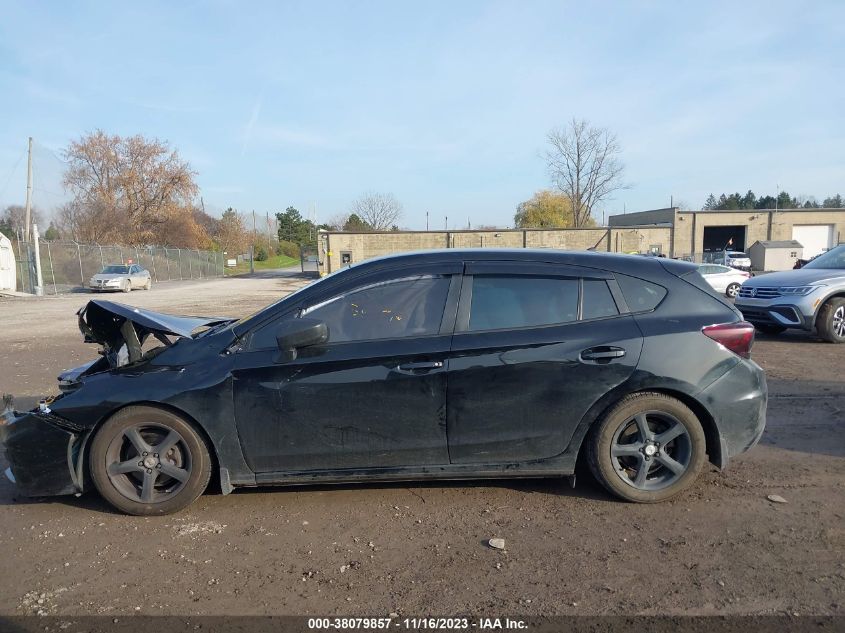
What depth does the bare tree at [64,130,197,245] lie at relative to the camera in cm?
5406

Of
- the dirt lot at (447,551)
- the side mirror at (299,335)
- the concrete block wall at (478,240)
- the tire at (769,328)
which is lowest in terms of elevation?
the dirt lot at (447,551)

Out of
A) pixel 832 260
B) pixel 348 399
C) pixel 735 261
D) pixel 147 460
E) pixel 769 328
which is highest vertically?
pixel 832 260

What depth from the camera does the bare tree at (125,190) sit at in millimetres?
54062

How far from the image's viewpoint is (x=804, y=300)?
380 inches

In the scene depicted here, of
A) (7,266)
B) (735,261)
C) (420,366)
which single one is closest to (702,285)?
(420,366)

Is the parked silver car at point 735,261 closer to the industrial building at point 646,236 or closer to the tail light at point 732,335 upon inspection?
the industrial building at point 646,236

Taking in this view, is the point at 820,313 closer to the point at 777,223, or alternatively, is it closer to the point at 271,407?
the point at 271,407

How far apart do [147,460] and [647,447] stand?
3.25 meters

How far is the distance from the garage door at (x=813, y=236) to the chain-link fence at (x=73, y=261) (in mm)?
52250

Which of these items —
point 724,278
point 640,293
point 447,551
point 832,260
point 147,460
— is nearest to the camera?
point 447,551

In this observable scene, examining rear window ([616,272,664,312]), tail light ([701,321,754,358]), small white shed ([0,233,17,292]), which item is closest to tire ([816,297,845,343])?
tail light ([701,321,754,358])

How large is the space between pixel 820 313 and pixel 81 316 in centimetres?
1043

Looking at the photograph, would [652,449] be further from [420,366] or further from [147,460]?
[147,460]

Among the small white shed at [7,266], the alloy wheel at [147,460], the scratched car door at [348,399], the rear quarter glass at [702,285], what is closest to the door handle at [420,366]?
the scratched car door at [348,399]
